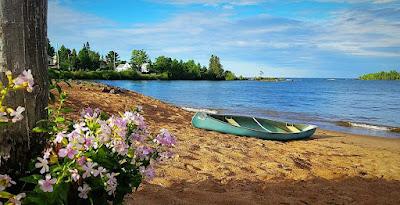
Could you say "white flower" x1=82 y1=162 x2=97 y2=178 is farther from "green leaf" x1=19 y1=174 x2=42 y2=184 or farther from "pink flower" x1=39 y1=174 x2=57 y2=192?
"green leaf" x1=19 y1=174 x2=42 y2=184

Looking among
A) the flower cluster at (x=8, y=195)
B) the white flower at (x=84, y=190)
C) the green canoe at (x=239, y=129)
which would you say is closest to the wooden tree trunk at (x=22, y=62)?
the flower cluster at (x=8, y=195)

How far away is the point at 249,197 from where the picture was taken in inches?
233

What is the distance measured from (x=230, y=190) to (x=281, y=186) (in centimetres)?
117

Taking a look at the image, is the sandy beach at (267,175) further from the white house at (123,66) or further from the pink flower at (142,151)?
the white house at (123,66)

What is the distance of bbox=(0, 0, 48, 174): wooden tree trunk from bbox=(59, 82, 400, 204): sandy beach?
128 centimetres

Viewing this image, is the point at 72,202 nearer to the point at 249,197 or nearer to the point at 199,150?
the point at 249,197

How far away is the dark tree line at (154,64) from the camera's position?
121 metres

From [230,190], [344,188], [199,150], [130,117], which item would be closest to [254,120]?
[199,150]

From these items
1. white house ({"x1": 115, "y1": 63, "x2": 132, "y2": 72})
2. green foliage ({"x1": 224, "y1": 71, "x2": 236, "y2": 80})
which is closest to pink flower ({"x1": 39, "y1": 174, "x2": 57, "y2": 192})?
white house ({"x1": 115, "y1": 63, "x2": 132, "y2": 72})

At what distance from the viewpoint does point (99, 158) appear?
2.37 m

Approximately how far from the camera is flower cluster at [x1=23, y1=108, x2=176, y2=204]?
213 centimetres

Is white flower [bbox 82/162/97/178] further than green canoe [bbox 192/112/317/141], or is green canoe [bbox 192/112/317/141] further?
green canoe [bbox 192/112/317/141]

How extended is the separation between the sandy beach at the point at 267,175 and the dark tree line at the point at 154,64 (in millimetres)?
109912

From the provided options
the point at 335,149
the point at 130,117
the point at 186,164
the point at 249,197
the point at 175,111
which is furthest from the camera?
the point at 175,111
